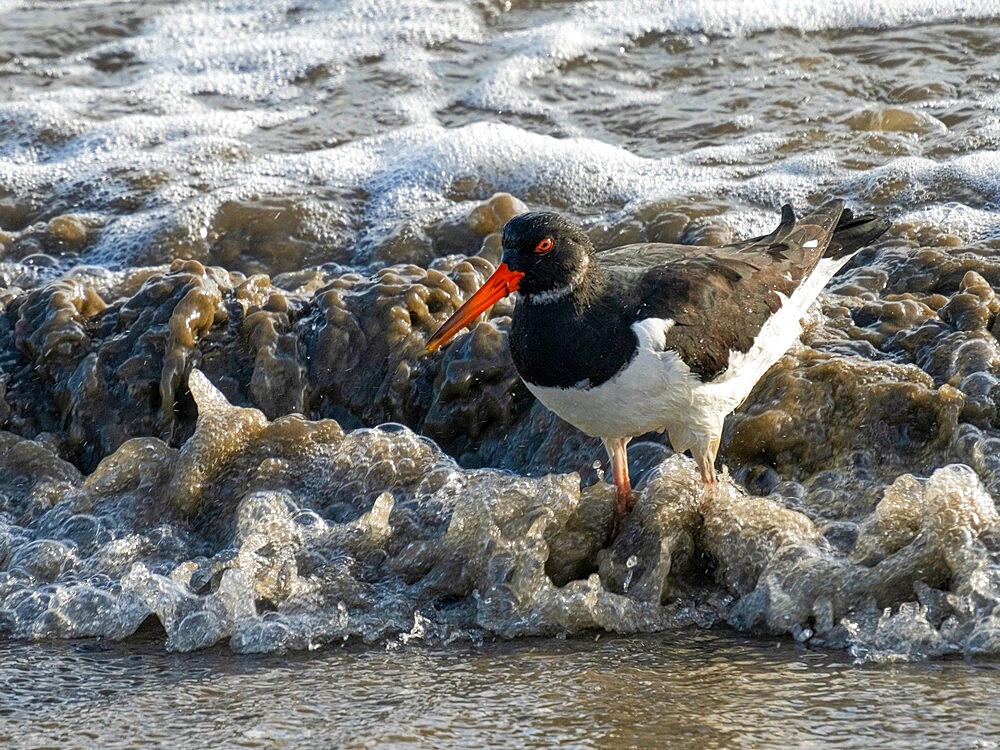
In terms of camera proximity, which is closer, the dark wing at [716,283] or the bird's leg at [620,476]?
the dark wing at [716,283]

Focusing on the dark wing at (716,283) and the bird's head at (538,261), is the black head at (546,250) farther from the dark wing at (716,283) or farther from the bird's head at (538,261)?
the dark wing at (716,283)

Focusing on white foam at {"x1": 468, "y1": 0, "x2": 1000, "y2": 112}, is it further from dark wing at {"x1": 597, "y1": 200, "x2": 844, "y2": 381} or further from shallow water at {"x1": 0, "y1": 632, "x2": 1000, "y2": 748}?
shallow water at {"x1": 0, "y1": 632, "x2": 1000, "y2": 748}

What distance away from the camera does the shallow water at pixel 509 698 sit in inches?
131

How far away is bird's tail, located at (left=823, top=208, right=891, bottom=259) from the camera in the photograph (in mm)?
5250

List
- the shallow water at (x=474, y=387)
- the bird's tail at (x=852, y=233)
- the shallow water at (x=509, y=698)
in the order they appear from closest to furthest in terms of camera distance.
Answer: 1. the shallow water at (x=509, y=698)
2. the shallow water at (x=474, y=387)
3. the bird's tail at (x=852, y=233)

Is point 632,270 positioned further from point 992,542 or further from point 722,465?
point 992,542

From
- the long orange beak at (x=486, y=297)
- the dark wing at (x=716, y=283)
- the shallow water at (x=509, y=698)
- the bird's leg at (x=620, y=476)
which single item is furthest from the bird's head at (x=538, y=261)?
the shallow water at (x=509, y=698)

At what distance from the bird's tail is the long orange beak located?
1.46m

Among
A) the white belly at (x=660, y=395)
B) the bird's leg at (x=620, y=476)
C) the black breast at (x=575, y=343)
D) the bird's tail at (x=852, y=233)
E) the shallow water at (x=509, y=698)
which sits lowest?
the shallow water at (x=509, y=698)

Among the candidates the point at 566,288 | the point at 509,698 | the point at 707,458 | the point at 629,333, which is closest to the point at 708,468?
the point at 707,458

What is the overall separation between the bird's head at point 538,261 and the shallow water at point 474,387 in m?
0.71

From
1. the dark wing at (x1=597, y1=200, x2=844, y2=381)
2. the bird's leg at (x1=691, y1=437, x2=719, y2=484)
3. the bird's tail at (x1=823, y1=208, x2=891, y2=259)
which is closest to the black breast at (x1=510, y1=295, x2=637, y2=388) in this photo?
the dark wing at (x1=597, y1=200, x2=844, y2=381)

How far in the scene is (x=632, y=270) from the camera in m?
4.56

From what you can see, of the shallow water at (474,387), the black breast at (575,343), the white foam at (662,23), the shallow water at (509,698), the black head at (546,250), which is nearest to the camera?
the shallow water at (509,698)
